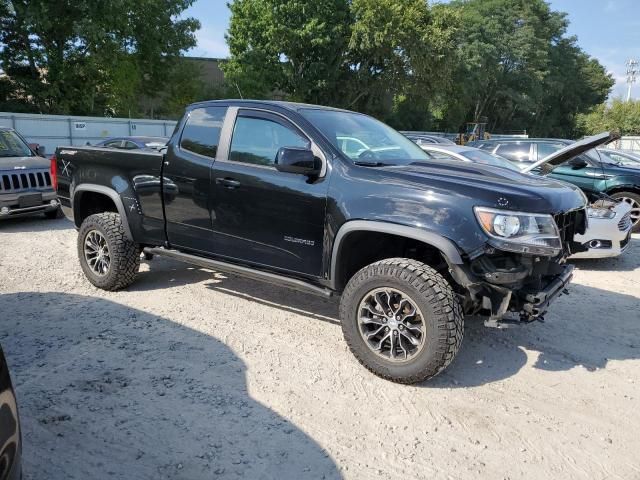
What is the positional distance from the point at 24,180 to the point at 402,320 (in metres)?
7.58

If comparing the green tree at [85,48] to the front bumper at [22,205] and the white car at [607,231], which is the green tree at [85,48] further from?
the white car at [607,231]

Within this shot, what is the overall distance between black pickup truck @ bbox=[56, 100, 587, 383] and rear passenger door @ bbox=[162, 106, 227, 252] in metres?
0.01

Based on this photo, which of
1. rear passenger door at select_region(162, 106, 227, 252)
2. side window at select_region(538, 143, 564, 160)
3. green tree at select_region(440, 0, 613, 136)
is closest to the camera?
rear passenger door at select_region(162, 106, 227, 252)

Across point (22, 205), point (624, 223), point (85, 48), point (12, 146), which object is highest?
point (85, 48)

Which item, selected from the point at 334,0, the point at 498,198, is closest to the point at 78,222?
the point at 498,198

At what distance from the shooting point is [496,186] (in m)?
3.35

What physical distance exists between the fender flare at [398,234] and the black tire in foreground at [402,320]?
0.20m

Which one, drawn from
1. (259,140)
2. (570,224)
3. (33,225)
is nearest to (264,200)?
(259,140)

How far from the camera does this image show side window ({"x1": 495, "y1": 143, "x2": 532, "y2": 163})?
392 inches

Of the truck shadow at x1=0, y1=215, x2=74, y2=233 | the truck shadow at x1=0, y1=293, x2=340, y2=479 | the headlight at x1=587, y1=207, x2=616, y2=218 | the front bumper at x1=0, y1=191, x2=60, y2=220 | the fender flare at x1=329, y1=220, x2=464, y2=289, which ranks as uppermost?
the fender flare at x1=329, y1=220, x2=464, y2=289

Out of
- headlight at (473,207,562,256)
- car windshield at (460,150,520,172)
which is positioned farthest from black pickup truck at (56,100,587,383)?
car windshield at (460,150,520,172)

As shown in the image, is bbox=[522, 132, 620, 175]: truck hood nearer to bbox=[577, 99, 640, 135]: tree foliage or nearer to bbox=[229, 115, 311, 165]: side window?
bbox=[229, 115, 311, 165]: side window

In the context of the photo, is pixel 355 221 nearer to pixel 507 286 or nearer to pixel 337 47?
pixel 507 286

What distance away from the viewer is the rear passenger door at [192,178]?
174 inches
